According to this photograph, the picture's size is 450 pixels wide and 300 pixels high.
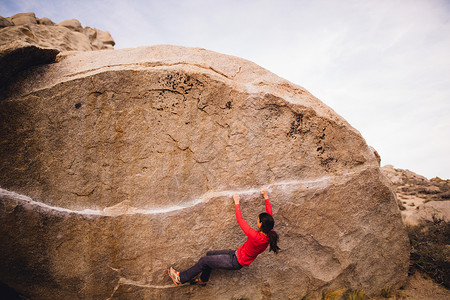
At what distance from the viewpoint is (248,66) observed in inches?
159

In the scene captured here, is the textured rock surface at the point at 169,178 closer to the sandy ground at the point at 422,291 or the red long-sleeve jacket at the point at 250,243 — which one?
the red long-sleeve jacket at the point at 250,243

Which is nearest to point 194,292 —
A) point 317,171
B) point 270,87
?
point 317,171

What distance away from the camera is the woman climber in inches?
119

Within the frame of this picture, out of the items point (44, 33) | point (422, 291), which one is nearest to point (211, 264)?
point (422, 291)

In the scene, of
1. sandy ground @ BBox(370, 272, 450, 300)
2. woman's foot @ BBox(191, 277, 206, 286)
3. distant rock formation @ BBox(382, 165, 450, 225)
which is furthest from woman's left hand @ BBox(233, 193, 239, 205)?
sandy ground @ BBox(370, 272, 450, 300)

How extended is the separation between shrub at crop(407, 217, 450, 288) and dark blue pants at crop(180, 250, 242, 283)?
411cm

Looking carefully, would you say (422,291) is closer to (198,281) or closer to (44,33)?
(198,281)

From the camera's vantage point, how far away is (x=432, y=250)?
4855 millimetres

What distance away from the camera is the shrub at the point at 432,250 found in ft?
14.8

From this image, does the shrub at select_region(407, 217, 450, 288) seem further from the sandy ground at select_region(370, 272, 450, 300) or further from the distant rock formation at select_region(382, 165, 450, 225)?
the distant rock formation at select_region(382, 165, 450, 225)

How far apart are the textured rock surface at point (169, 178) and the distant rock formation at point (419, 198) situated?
5.25 feet

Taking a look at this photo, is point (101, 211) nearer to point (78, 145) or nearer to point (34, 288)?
point (78, 145)

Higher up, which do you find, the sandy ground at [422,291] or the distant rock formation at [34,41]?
the distant rock formation at [34,41]

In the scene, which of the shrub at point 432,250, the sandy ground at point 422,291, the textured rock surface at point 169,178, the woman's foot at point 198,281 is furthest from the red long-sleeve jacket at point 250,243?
the shrub at point 432,250
